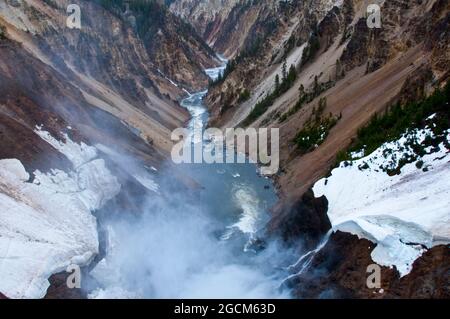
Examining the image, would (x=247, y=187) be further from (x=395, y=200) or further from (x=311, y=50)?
(x=311, y=50)

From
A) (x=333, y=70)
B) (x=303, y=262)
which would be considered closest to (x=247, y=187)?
(x=303, y=262)

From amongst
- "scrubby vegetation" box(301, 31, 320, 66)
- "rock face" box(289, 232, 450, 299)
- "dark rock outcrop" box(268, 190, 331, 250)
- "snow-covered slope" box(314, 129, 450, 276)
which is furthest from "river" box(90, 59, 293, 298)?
"scrubby vegetation" box(301, 31, 320, 66)

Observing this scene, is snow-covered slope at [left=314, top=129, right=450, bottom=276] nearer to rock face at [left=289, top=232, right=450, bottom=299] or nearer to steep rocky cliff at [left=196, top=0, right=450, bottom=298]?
steep rocky cliff at [left=196, top=0, right=450, bottom=298]

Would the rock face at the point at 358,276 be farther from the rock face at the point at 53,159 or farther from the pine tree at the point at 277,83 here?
the pine tree at the point at 277,83

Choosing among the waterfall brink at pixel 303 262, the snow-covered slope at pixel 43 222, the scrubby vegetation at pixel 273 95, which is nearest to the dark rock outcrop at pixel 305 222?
the waterfall brink at pixel 303 262

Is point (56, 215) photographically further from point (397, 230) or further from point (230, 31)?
point (230, 31)

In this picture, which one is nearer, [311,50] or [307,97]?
[307,97]
